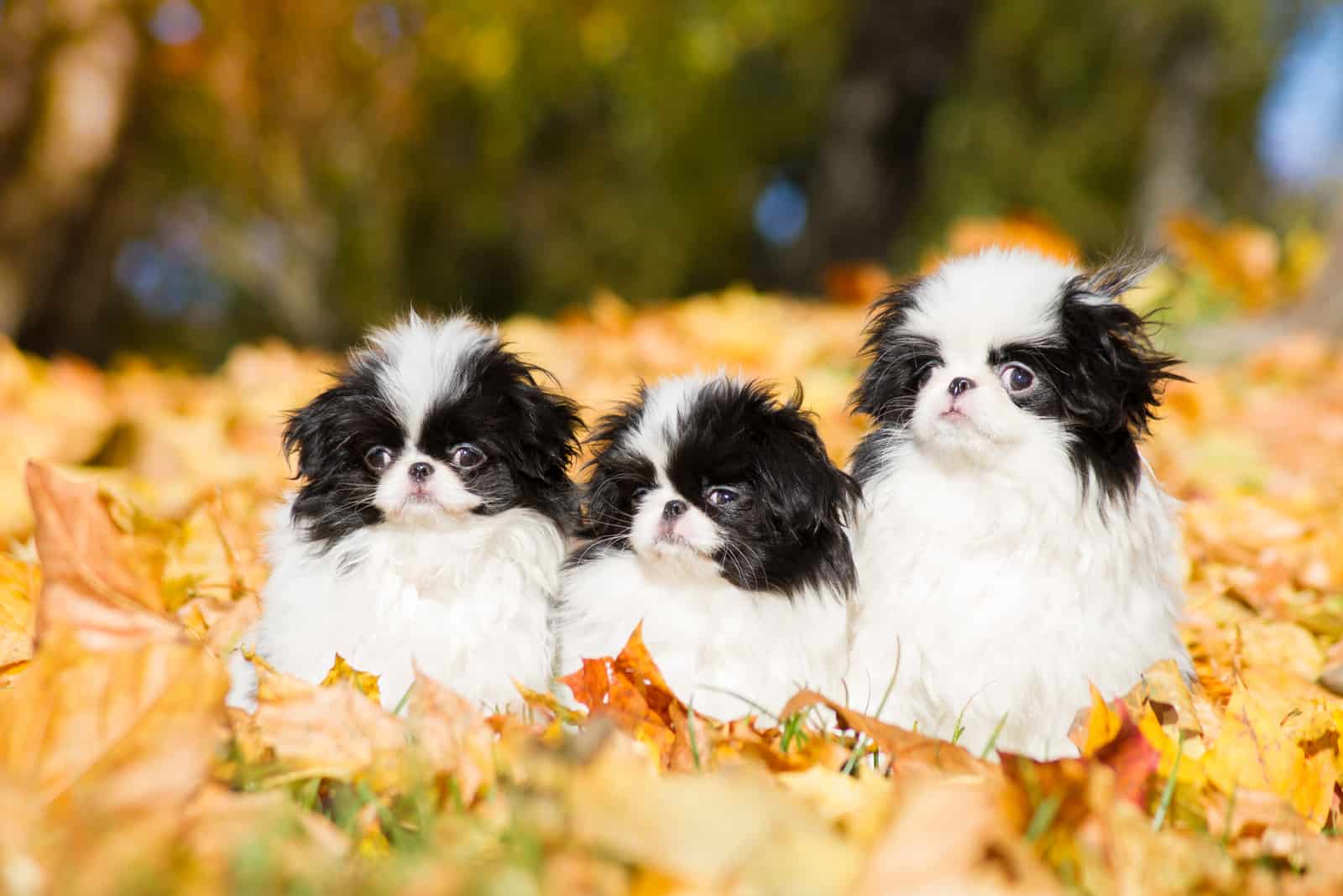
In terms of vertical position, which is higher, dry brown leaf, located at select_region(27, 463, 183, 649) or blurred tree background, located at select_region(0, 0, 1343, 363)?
blurred tree background, located at select_region(0, 0, 1343, 363)

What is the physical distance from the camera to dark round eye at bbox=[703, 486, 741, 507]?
2.44 meters

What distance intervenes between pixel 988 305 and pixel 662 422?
756mm

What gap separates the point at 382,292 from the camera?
466 inches

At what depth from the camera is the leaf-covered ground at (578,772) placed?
4.23 ft

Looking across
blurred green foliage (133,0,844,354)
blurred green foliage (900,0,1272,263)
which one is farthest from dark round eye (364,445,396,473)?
blurred green foliage (900,0,1272,263)

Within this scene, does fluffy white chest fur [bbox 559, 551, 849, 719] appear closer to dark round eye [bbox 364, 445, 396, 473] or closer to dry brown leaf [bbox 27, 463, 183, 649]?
dark round eye [bbox 364, 445, 396, 473]

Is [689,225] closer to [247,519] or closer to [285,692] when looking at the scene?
[247,519]

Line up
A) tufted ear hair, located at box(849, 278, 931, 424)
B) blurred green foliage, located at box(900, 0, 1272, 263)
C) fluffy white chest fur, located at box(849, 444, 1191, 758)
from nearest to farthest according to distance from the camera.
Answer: fluffy white chest fur, located at box(849, 444, 1191, 758) < tufted ear hair, located at box(849, 278, 931, 424) < blurred green foliage, located at box(900, 0, 1272, 263)

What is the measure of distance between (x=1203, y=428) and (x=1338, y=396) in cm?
84

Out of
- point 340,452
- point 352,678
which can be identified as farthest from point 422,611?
point 340,452

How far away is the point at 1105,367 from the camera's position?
230cm

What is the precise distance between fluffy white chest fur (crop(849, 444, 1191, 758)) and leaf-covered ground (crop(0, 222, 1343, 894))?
112 mm

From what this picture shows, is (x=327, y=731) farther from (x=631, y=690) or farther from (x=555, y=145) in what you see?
(x=555, y=145)

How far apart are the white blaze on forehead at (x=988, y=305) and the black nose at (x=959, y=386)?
0.09m
